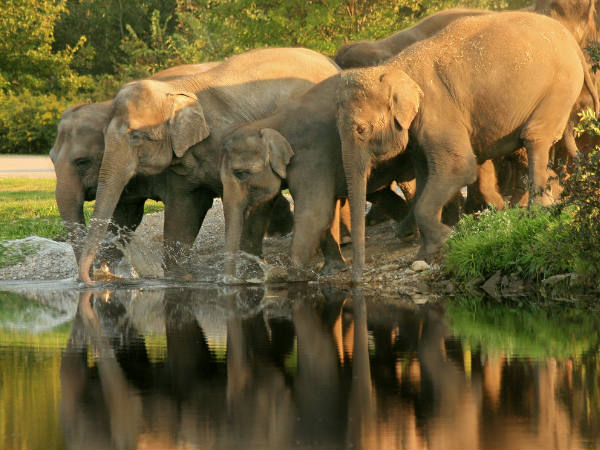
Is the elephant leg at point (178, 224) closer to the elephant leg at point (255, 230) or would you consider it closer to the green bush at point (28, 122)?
the elephant leg at point (255, 230)

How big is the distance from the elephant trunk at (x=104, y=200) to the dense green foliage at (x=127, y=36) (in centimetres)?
1301

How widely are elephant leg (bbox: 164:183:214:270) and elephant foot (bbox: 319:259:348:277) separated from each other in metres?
1.61

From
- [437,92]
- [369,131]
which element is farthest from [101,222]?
[437,92]

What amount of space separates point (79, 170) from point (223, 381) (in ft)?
24.0

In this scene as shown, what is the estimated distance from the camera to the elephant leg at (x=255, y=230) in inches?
523

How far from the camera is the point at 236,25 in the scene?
87.9 ft

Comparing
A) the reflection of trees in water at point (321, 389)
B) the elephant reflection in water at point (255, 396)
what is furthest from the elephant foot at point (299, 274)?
the elephant reflection in water at point (255, 396)

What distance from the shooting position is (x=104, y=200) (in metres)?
13.1

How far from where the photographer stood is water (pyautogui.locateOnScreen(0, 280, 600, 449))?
18.4 ft

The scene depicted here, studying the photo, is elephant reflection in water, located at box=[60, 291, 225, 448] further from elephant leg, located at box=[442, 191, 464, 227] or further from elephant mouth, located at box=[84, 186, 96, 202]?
elephant leg, located at box=[442, 191, 464, 227]

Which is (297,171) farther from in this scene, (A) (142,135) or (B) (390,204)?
(B) (390,204)

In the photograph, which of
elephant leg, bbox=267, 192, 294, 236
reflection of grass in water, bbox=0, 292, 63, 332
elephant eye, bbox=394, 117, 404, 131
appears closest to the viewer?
reflection of grass in water, bbox=0, 292, 63, 332

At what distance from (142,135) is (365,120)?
2.53 meters

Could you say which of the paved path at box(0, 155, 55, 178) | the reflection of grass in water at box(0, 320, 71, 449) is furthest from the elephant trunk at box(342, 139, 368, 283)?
the paved path at box(0, 155, 55, 178)
